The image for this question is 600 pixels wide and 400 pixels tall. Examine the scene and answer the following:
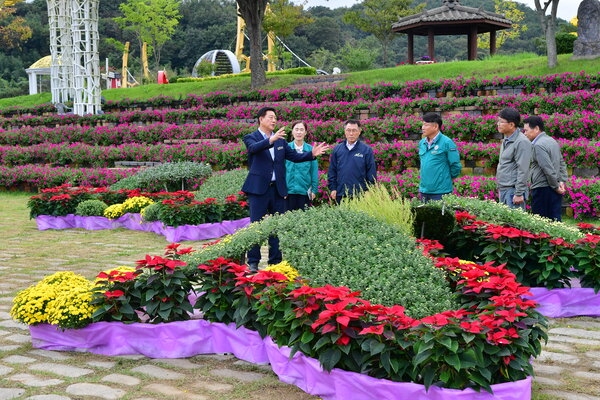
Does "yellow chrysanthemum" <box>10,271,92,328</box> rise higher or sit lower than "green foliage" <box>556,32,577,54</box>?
lower

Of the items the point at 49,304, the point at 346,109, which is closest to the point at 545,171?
the point at 49,304

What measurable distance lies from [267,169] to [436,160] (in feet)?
6.46

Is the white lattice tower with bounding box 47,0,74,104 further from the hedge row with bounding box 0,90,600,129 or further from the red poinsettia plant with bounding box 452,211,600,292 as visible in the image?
the red poinsettia plant with bounding box 452,211,600,292

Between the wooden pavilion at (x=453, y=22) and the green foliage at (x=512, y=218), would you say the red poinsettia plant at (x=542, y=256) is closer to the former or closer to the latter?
the green foliage at (x=512, y=218)

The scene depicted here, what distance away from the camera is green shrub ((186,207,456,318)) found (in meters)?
4.89

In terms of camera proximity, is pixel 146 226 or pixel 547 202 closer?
pixel 547 202

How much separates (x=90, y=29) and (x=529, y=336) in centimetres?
2453

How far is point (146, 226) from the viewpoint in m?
11.7

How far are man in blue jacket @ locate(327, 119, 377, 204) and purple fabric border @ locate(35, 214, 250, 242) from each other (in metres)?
3.07

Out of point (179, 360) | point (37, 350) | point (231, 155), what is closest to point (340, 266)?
point (179, 360)

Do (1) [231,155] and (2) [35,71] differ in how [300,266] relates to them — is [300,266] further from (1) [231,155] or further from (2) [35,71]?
(2) [35,71]

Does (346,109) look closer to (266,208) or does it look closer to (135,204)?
(135,204)

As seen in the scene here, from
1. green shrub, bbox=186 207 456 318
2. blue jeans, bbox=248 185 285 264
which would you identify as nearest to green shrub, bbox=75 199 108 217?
blue jeans, bbox=248 185 285 264

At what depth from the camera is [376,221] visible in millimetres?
6051
